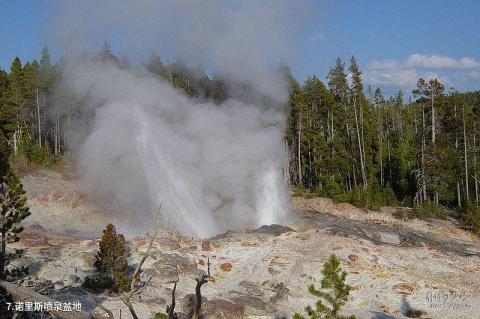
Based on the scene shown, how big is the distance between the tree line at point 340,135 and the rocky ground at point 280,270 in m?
8.91

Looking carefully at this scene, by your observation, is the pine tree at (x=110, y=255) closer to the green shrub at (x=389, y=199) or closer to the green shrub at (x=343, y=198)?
the green shrub at (x=343, y=198)

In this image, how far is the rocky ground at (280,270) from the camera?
12750mm

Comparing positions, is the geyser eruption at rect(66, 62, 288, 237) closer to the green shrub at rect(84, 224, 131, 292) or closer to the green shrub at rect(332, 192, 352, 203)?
the green shrub at rect(84, 224, 131, 292)

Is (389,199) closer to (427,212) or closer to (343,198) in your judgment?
(343,198)

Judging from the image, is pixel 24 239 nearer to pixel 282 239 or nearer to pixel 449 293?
pixel 282 239

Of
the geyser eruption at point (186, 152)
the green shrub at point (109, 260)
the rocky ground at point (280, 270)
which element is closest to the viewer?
the rocky ground at point (280, 270)

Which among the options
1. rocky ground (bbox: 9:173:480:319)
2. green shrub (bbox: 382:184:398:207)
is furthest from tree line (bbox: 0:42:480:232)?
rocky ground (bbox: 9:173:480:319)

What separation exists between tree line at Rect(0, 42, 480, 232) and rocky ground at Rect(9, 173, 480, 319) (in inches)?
351

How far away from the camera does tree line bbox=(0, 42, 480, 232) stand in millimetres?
31203

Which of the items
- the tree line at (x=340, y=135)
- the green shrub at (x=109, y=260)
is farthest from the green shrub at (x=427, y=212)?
the green shrub at (x=109, y=260)

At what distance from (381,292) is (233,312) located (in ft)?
14.5

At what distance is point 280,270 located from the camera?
15.4m

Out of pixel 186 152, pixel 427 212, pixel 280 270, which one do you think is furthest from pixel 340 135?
pixel 280 270

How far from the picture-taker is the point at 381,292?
13.9 m
